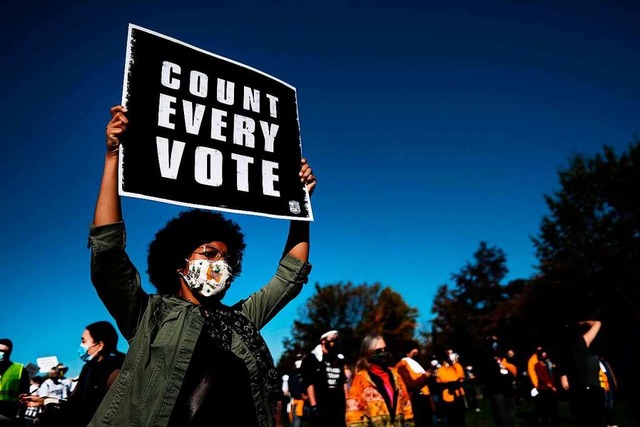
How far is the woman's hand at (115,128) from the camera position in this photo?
222cm

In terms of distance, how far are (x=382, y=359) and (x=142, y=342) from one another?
4.80m

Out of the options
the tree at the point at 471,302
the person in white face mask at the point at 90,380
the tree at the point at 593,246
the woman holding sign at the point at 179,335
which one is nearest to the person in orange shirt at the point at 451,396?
the person in white face mask at the point at 90,380

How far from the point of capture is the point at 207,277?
2.35 metres

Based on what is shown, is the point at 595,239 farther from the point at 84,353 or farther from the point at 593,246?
the point at 84,353

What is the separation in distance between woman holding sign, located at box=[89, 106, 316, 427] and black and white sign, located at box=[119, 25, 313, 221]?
0.21 metres

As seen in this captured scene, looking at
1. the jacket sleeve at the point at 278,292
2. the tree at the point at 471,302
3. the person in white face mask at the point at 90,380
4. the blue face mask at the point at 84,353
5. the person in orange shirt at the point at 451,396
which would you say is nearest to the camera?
the jacket sleeve at the point at 278,292

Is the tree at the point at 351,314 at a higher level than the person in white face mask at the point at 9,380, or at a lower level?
higher

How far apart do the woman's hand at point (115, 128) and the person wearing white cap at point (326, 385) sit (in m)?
6.22

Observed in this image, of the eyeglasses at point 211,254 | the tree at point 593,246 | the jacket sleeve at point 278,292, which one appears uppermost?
the tree at point 593,246

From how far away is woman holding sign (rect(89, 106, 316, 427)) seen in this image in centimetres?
191

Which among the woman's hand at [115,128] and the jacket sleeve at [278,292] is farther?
the jacket sleeve at [278,292]

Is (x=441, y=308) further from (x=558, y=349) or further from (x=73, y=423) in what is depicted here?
(x=73, y=423)

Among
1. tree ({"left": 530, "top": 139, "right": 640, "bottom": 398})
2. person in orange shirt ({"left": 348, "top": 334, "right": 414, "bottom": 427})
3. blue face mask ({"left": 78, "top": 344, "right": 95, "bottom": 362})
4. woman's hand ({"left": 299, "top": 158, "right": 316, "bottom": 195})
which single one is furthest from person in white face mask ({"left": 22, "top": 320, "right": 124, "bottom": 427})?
tree ({"left": 530, "top": 139, "right": 640, "bottom": 398})

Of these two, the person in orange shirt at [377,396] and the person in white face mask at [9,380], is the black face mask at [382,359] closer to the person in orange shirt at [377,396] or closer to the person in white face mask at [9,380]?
the person in orange shirt at [377,396]
